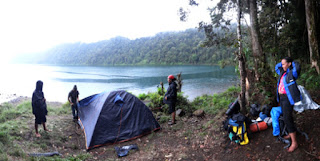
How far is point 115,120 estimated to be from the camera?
6312mm

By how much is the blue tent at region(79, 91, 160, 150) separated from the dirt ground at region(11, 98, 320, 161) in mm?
239

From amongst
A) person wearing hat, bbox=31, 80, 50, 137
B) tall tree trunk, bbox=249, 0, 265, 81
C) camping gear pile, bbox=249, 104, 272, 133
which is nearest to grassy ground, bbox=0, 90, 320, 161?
camping gear pile, bbox=249, 104, 272, 133

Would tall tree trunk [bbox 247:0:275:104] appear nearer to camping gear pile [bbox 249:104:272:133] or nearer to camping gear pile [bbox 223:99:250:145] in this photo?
camping gear pile [bbox 249:104:272:133]

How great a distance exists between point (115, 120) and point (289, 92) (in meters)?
4.77

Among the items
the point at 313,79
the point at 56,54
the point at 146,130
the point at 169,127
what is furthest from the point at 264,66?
the point at 56,54

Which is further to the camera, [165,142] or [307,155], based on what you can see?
[165,142]

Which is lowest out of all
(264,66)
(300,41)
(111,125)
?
(111,125)

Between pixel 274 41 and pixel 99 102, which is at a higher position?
pixel 274 41

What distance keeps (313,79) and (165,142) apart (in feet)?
15.7

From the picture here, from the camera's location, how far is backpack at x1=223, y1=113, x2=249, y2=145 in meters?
4.25

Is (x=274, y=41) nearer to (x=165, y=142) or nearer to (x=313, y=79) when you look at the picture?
(x=313, y=79)

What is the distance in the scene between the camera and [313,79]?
596cm

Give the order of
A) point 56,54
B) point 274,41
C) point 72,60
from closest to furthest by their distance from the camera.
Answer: point 274,41, point 72,60, point 56,54

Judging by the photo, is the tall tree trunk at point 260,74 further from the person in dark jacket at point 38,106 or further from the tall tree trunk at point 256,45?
the person in dark jacket at point 38,106
